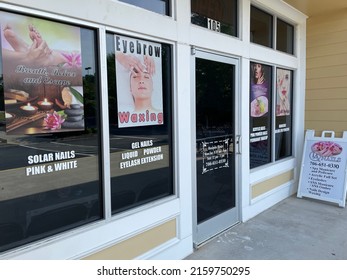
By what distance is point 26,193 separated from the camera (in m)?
1.83

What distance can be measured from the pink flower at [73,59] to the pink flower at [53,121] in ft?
1.14

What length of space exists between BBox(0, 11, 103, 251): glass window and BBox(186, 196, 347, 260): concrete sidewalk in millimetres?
1405

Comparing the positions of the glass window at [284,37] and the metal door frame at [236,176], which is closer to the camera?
the metal door frame at [236,176]

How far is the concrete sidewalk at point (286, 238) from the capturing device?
2.91 metres

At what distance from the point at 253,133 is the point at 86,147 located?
2.47m

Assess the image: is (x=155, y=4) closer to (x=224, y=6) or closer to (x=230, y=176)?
(x=224, y=6)

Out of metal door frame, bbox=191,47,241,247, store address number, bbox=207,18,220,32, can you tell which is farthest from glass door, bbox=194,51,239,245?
store address number, bbox=207,18,220,32

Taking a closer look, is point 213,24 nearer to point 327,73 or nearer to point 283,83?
point 283,83

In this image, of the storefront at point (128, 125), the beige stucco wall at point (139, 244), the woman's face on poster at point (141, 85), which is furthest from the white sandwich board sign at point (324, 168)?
the woman's face on poster at point (141, 85)

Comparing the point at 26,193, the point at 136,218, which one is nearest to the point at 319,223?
the point at 136,218

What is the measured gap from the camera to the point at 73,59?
2.02 metres

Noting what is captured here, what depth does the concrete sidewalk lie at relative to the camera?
2908 mm

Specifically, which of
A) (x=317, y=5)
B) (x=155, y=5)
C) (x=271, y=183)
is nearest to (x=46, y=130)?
(x=155, y=5)
